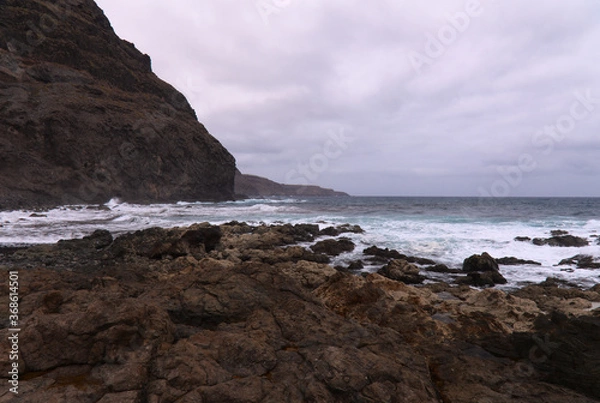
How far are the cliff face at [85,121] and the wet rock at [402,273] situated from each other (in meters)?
42.1

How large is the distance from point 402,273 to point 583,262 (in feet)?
29.4

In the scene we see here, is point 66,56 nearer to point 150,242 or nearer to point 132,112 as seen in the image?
point 132,112

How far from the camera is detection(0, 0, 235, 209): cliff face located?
42375mm

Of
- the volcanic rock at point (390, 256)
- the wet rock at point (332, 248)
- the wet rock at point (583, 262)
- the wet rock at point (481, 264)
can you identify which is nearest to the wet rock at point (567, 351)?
the wet rock at point (481, 264)

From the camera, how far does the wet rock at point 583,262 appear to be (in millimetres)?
12968

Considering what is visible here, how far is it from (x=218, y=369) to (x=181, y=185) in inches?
2590

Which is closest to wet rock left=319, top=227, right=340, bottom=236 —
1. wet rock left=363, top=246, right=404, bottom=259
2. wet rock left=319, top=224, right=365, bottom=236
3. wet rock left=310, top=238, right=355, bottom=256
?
wet rock left=319, top=224, right=365, bottom=236

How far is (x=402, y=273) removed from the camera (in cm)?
1084

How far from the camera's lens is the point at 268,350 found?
3064mm

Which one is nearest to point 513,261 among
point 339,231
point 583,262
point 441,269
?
point 583,262

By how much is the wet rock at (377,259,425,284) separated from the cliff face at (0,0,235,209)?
138ft

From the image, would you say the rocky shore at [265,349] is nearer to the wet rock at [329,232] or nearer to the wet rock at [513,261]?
the wet rock at [513,261]

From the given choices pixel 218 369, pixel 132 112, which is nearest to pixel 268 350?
pixel 218 369

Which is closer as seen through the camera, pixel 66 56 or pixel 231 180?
pixel 66 56
